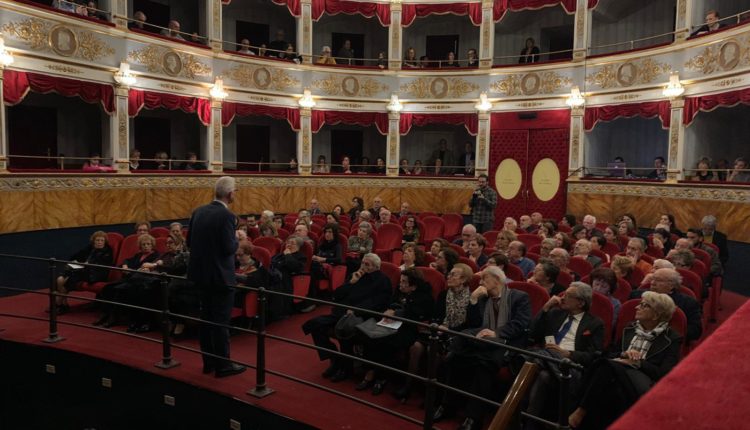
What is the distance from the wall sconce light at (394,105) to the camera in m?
15.8

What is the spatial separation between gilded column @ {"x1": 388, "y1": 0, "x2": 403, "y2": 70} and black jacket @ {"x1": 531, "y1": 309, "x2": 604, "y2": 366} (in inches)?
503

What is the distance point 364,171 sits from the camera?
56.3 feet

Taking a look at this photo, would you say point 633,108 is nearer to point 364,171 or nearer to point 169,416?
point 364,171

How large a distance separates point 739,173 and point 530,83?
5560 mm

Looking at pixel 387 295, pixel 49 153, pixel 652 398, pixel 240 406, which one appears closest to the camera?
pixel 652 398

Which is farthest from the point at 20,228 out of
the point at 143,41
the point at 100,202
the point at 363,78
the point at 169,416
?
the point at 363,78

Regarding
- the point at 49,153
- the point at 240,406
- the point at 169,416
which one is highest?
the point at 49,153

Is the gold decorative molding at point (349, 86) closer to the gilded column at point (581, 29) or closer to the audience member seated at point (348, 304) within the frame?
the gilded column at point (581, 29)

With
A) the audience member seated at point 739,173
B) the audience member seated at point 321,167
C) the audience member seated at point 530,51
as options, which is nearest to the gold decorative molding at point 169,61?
the audience member seated at point 321,167

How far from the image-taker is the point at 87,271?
20.8 ft

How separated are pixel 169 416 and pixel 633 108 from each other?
11886 millimetres

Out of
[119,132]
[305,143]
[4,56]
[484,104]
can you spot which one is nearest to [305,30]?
[305,143]

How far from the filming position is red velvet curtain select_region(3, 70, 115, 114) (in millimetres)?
9664

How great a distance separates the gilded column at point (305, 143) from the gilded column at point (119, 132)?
4831 millimetres
